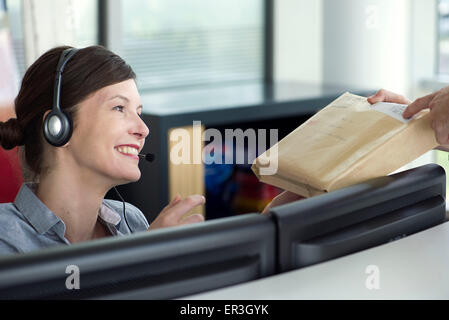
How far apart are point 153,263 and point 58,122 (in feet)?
1.56

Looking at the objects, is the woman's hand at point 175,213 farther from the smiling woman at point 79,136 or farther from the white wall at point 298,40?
the white wall at point 298,40

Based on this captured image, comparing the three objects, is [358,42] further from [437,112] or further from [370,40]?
[437,112]

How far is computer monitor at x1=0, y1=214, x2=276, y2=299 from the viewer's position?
2.11ft

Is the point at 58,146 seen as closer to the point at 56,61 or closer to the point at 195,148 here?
the point at 56,61


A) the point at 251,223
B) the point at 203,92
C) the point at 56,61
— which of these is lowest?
the point at 203,92

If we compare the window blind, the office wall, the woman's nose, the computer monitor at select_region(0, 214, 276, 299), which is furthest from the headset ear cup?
the office wall

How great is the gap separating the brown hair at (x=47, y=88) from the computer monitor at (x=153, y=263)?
486mm

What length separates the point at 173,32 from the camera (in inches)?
127

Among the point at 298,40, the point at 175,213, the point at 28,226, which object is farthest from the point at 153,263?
the point at 298,40

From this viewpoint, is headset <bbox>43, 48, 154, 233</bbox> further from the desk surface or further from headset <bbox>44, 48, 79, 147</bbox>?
the desk surface


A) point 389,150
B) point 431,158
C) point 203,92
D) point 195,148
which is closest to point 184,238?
point 389,150

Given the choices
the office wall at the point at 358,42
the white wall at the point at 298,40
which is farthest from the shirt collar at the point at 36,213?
the white wall at the point at 298,40
